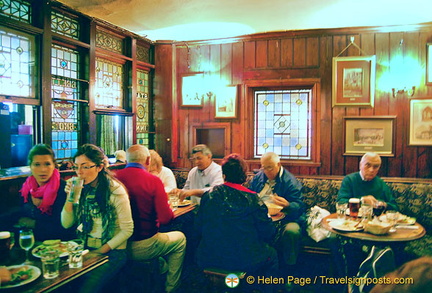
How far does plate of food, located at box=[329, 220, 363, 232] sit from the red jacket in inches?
61.7

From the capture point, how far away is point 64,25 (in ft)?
14.8

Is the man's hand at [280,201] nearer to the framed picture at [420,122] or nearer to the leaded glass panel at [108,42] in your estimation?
the framed picture at [420,122]

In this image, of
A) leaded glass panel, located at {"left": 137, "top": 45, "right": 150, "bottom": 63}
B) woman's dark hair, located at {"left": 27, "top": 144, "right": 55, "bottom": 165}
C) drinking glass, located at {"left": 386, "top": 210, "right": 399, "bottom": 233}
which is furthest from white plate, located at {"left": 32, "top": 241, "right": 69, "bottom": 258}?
leaded glass panel, located at {"left": 137, "top": 45, "right": 150, "bottom": 63}

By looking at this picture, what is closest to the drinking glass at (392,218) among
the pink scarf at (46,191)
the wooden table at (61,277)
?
the wooden table at (61,277)

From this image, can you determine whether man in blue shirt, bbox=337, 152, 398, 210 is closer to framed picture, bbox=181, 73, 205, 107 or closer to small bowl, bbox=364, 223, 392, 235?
small bowl, bbox=364, 223, 392, 235

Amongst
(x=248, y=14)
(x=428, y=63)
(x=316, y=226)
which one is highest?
(x=248, y=14)

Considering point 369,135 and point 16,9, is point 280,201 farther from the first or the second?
point 16,9

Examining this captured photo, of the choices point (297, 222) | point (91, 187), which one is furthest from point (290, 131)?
point (91, 187)

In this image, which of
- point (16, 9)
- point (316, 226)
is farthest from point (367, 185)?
point (16, 9)

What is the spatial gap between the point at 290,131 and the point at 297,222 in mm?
1958

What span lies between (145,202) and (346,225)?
6.25 ft

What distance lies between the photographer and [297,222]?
405 cm

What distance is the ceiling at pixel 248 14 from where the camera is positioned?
4328 mm

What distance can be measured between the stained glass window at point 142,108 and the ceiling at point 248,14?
33.1 inches
